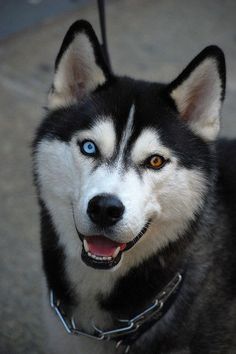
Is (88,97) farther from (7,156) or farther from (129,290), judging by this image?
(7,156)

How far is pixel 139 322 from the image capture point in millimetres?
2693

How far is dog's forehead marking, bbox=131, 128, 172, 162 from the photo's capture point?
2.51 metres

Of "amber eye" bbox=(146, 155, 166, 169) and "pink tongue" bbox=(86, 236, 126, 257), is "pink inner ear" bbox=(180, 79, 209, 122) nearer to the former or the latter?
"amber eye" bbox=(146, 155, 166, 169)

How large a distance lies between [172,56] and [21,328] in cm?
332

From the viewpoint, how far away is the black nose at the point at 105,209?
2285 mm

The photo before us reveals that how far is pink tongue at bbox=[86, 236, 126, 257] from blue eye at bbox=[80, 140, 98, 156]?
0.33m

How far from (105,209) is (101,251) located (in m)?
0.24

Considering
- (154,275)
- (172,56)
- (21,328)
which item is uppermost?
(172,56)

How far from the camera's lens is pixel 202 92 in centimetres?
273

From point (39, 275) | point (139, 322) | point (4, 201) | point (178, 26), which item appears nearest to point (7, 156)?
point (4, 201)

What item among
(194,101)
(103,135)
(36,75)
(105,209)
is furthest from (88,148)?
(36,75)

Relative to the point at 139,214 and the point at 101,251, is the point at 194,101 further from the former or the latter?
the point at 101,251

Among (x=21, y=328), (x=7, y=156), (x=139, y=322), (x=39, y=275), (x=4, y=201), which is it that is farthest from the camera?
(x=7, y=156)

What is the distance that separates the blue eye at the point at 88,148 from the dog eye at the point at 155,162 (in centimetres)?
21
